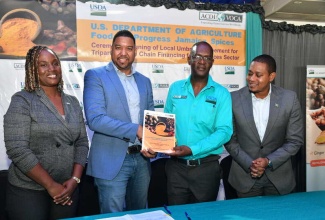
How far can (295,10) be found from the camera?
4.69 meters

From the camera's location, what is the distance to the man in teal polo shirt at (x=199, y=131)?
9.13 ft

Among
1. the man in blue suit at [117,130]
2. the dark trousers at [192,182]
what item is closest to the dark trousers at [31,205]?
the man in blue suit at [117,130]

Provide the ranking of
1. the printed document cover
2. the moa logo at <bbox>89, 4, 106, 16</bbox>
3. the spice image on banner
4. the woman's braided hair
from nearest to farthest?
the woman's braided hair, the printed document cover, the spice image on banner, the moa logo at <bbox>89, 4, 106, 16</bbox>

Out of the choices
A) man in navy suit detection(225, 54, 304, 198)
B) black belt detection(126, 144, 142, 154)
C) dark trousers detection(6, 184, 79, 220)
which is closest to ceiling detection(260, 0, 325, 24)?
man in navy suit detection(225, 54, 304, 198)

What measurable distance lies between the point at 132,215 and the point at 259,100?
64.2 inches

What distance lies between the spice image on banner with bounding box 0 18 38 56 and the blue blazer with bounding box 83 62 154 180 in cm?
162

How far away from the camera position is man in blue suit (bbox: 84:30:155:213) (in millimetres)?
2408

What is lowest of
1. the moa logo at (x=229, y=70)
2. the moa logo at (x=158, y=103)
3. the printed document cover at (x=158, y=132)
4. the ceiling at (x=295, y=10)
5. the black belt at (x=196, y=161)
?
the black belt at (x=196, y=161)

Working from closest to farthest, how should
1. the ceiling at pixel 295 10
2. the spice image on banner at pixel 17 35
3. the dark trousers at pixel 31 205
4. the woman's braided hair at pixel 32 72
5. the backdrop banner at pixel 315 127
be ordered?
the dark trousers at pixel 31 205
the woman's braided hair at pixel 32 72
the spice image on banner at pixel 17 35
the ceiling at pixel 295 10
the backdrop banner at pixel 315 127

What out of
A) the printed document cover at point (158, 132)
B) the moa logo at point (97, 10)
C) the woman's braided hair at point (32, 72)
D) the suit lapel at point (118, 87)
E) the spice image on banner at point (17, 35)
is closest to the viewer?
the woman's braided hair at point (32, 72)

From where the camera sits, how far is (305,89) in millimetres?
4734

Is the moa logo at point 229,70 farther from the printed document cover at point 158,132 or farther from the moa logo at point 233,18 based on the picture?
the printed document cover at point 158,132

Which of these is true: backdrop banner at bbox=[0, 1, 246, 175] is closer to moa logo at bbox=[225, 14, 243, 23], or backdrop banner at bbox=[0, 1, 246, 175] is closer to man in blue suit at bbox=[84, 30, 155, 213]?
moa logo at bbox=[225, 14, 243, 23]

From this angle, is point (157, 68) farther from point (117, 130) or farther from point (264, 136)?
point (117, 130)
